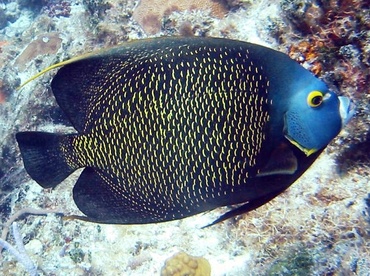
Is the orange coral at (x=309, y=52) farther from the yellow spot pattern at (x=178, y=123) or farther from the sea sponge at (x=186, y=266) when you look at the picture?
the sea sponge at (x=186, y=266)

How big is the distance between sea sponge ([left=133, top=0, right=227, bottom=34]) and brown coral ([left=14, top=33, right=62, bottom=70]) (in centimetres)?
260

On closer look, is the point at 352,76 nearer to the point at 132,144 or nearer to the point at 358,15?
the point at 358,15

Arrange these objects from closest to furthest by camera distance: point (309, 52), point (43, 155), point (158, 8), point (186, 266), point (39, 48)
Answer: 1. point (43, 155)
2. point (309, 52)
3. point (186, 266)
4. point (158, 8)
5. point (39, 48)

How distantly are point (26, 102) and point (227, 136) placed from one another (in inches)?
178

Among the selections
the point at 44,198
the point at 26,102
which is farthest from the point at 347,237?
the point at 26,102

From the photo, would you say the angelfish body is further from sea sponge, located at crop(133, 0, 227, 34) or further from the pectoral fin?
sea sponge, located at crop(133, 0, 227, 34)

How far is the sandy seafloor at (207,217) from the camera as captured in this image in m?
2.55

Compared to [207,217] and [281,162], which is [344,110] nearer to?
[281,162]

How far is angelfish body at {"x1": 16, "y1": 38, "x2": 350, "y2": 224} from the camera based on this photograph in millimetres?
1392

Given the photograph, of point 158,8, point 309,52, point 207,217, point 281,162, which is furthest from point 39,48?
point 281,162

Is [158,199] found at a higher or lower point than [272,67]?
lower

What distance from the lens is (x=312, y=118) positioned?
136 centimetres

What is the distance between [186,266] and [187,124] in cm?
217

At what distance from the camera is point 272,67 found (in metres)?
1.41
